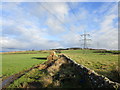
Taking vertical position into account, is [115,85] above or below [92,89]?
above

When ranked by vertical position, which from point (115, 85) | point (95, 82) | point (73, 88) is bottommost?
point (73, 88)

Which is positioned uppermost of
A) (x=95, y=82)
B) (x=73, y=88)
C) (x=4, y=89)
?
(x=95, y=82)

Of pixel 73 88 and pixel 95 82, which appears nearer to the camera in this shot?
pixel 95 82

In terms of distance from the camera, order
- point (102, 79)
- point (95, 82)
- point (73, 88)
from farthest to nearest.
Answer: point (73, 88) < point (95, 82) < point (102, 79)

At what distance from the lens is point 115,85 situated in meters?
6.10

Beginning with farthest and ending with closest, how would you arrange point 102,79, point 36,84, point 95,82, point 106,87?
point 36,84
point 95,82
point 102,79
point 106,87

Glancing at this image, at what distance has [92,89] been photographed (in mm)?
7656

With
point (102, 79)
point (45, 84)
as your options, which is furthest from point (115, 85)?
point (45, 84)

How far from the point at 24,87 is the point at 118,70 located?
31.9ft

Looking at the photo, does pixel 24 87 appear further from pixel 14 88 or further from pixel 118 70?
pixel 118 70

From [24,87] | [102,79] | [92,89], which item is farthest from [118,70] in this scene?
[24,87]

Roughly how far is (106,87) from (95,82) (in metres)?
1.43

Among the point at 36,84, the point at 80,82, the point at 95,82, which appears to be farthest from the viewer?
the point at 36,84

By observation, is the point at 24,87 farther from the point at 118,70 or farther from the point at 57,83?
the point at 118,70
